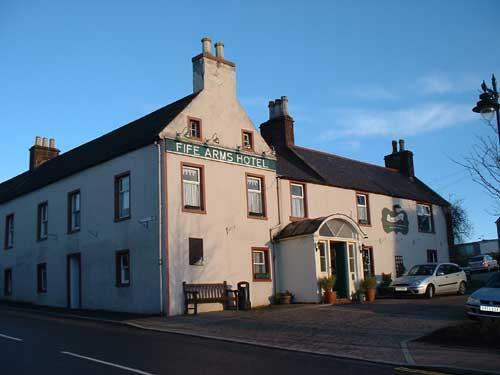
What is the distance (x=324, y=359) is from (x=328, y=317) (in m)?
6.96

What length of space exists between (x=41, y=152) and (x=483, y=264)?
113 feet

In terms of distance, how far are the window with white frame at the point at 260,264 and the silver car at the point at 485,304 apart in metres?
10.7

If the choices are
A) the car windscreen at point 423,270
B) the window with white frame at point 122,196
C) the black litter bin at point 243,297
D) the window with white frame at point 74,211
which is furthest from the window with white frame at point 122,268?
the car windscreen at point 423,270

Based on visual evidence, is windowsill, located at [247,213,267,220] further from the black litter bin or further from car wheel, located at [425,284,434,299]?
car wheel, located at [425,284,434,299]

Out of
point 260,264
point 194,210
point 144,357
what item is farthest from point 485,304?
point 260,264

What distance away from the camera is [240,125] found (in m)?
25.4

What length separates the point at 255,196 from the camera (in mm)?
25547

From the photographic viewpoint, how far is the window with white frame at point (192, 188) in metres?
22.6

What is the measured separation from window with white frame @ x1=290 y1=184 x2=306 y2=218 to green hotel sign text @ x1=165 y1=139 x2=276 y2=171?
5.64 feet

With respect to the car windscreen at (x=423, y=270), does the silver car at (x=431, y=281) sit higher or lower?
lower

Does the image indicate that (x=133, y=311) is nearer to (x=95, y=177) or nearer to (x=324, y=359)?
(x=95, y=177)

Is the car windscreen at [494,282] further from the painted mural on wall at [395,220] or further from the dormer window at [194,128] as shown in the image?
the painted mural on wall at [395,220]

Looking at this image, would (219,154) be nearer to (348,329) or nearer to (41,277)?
(348,329)

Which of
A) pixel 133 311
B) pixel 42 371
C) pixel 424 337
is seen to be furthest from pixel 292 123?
pixel 42 371
